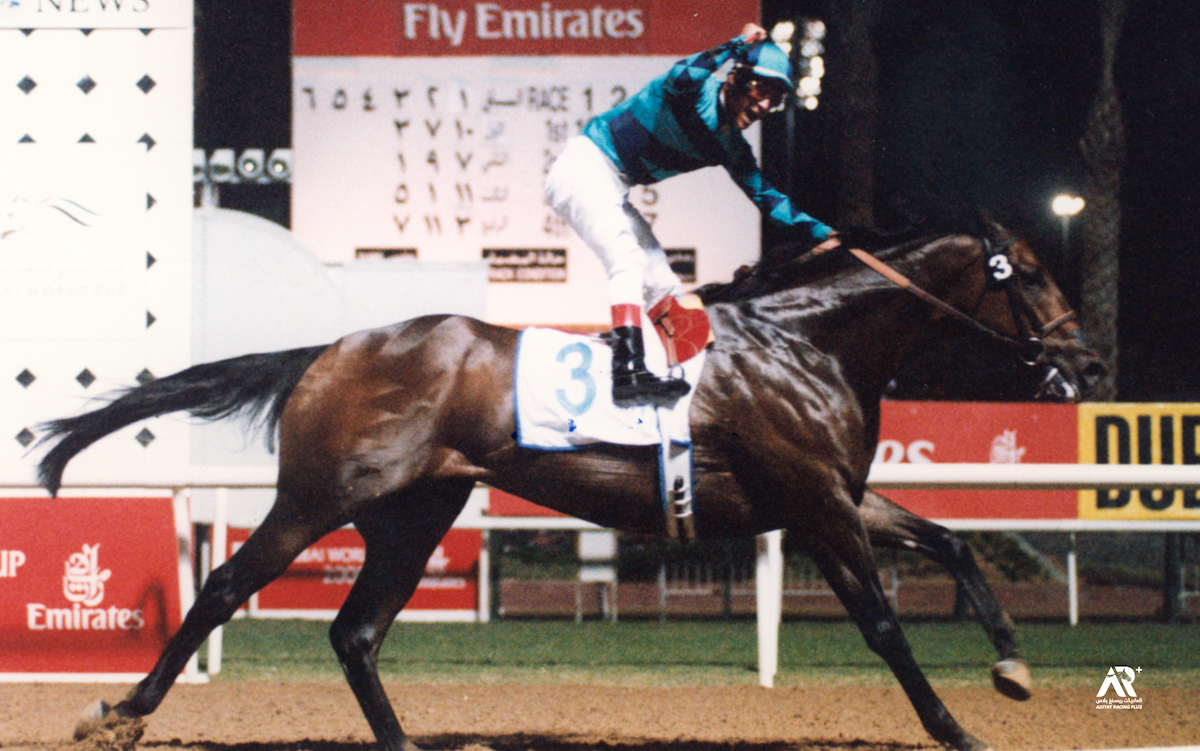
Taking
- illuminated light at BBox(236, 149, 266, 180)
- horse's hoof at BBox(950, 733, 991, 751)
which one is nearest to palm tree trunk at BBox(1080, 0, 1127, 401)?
illuminated light at BBox(236, 149, 266, 180)

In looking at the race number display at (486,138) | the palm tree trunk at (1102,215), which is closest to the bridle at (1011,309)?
the race number display at (486,138)

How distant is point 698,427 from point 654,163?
0.78 meters

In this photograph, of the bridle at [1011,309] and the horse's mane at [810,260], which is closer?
the bridle at [1011,309]

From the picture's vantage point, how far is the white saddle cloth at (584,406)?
9.27ft

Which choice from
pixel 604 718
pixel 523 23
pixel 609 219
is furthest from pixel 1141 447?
pixel 523 23

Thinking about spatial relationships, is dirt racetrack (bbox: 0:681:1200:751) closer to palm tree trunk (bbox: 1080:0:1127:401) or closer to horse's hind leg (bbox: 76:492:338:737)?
horse's hind leg (bbox: 76:492:338:737)

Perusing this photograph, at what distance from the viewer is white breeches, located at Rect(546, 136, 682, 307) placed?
289cm

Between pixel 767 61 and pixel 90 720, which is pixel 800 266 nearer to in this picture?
pixel 767 61

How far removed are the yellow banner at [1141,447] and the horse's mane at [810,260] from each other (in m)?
3.58

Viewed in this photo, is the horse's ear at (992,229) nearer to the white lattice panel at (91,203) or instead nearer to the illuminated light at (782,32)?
the white lattice panel at (91,203)

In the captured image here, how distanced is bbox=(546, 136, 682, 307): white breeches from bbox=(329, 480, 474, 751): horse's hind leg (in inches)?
30.3

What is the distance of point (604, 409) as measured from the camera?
2842 millimetres

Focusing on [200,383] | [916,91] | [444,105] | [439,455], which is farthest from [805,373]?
[916,91]

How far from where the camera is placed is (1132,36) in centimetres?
1056
